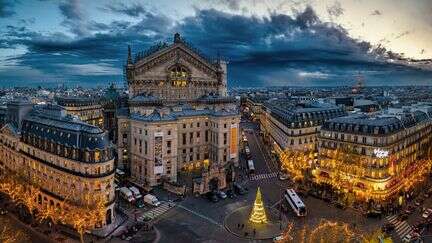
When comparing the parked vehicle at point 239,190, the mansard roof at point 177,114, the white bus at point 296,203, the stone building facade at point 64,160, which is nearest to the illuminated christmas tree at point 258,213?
the white bus at point 296,203

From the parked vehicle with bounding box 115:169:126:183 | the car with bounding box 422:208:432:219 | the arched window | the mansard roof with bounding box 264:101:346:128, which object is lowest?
the car with bounding box 422:208:432:219

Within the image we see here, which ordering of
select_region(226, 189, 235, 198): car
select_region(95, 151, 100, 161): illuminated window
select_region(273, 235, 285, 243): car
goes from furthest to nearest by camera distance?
select_region(226, 189, 235, 198): car < select_region(95, 151, 100, 161): illuminated window < select_region(273, 235, 285, 243): car

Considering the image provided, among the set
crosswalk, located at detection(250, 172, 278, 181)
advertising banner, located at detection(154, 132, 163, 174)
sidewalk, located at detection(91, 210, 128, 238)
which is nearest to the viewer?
sidewalk, located at detection(91, 210, 128, 238)

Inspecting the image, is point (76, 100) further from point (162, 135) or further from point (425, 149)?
point (425, 149)

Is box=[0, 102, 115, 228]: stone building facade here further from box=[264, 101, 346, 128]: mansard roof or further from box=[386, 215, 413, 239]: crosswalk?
box=[264, 101, 346, 128]: mansard roof

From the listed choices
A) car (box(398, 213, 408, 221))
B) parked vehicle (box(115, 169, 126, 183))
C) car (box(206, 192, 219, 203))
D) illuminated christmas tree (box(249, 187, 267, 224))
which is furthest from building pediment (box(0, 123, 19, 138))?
car (box(398, 213, 408, 221))

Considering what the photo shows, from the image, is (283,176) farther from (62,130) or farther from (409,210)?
(62,130)
